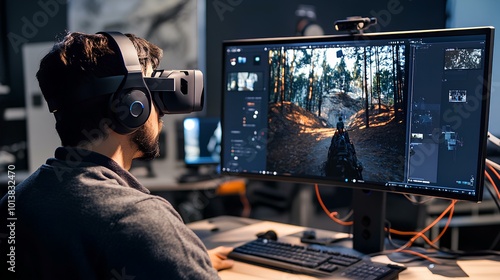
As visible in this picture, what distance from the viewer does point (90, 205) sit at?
2.87 feet

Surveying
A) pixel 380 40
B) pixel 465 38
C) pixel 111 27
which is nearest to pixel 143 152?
pixel 380 40

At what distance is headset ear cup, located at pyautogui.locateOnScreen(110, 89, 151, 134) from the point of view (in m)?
0.99

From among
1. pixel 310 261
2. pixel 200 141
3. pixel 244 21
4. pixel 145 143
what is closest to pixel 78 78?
pixel 145 143

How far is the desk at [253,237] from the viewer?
128 centimetres

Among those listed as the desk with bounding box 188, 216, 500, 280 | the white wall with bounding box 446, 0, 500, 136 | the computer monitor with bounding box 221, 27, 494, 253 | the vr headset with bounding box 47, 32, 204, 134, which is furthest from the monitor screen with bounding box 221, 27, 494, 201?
the vr headset with bounding box 47, 32, 204, 134

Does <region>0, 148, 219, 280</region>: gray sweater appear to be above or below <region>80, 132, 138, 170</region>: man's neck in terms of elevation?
below

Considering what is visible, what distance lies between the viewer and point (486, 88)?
1224 millimetres

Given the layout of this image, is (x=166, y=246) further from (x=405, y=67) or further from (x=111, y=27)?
(x=111, y=27)

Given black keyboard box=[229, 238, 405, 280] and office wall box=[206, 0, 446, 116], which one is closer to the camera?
black keyboard box=[229, 238, 405, 280]

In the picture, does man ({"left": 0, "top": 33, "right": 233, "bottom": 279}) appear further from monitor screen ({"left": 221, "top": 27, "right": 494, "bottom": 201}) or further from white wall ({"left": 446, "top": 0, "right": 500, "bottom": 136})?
white wall ({"left": 446, "top": 0, "right": 500, "bottom": 136})

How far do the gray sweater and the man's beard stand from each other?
154mm

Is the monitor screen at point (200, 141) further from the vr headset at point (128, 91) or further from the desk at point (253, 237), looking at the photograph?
the vr headset at point (128, 91)

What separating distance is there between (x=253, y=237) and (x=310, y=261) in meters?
0.37

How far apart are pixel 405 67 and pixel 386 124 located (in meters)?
0.15
